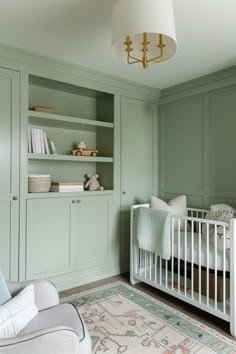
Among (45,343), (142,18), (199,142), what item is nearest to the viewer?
(45,343)

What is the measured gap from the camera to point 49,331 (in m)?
1.16

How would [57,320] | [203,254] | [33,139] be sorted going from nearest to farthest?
[57,320] → [203,254] → [33,139]

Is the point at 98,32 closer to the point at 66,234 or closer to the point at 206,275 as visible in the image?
the point at 66,234

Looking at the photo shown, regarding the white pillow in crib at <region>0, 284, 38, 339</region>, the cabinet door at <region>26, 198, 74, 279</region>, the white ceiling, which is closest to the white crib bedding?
the cabinet door at <region>26, 198, 74, 279</region>

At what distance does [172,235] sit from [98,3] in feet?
6.50

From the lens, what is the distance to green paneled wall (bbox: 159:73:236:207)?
2822 millimetres

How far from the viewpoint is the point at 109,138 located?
3191 mm

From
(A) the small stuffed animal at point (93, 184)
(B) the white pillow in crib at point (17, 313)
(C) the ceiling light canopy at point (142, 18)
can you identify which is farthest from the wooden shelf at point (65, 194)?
(C) the ceiling light canopy at point (142, 18)

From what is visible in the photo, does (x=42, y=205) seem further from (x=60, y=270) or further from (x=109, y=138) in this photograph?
(x=109, y=138)

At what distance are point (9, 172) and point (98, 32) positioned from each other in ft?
4.72

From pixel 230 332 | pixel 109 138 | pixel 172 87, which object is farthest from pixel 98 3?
pixel 230 332

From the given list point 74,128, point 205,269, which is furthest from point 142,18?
point 205,269

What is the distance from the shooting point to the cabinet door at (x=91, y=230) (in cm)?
285

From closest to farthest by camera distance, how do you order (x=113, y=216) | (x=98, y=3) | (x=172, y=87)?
(x=98, y=3) < (x=113, y=216) < (x=172, y=87)
